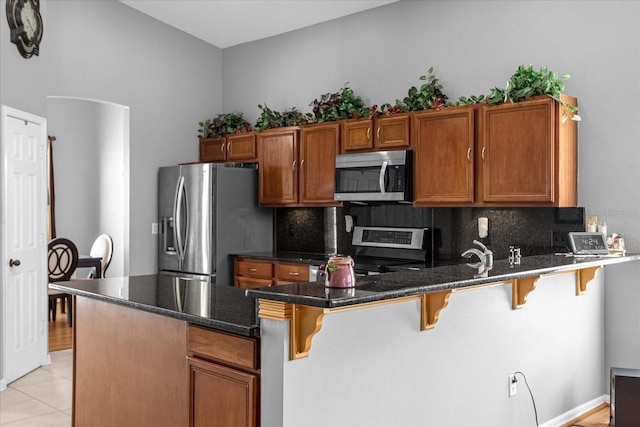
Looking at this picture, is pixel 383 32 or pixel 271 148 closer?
pixel 383 32

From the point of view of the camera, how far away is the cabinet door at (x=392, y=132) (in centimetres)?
502

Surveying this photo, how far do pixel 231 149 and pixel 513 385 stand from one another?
3.95 m

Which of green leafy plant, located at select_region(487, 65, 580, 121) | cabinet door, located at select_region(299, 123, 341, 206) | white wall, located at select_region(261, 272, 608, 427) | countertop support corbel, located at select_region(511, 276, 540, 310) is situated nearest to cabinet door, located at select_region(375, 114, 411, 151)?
cabinet door, located at select_region(299, 123, 341, 206)

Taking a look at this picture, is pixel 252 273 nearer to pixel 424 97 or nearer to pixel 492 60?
pixel 424 97

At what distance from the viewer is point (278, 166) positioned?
6.00m

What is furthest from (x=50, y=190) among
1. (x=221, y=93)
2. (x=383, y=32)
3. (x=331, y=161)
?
(x=383, y=32)

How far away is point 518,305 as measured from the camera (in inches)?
133

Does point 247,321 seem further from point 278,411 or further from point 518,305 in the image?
point 518,305

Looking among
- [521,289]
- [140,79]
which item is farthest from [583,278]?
[140,79]

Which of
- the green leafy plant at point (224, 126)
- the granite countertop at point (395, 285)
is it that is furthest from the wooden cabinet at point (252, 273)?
the granite countertop at point (395, 285)

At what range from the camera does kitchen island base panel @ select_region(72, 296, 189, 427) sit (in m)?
2.69

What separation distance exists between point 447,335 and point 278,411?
3.41 feet

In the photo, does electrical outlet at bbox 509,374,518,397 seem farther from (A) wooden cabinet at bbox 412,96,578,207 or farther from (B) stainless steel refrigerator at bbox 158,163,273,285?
(B) stainless steel refrigerator at bbox 158,163,273,285

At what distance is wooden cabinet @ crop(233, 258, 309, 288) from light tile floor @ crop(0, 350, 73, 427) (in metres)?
1.66
